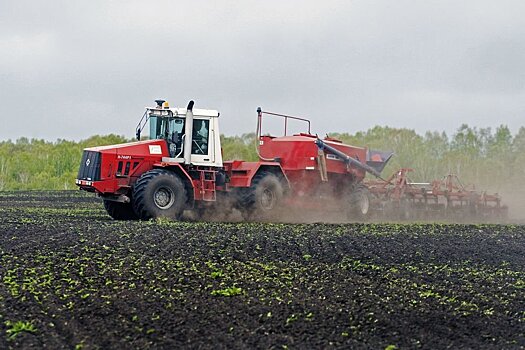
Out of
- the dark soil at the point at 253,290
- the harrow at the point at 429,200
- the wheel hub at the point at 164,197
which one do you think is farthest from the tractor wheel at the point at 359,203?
the dark soil at the point at 253,290

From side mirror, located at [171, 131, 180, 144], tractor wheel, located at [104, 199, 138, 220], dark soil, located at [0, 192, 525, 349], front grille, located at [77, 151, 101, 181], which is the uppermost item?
side mirror, located at [171, 131, 180, 144]

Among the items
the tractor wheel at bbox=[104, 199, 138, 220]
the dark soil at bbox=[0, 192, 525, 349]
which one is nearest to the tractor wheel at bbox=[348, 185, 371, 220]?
the tractor wheel at bbox=[104, 199, 138, 220]

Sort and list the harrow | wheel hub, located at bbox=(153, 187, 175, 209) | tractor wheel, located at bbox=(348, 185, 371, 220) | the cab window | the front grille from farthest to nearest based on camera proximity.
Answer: the harrow, tractor wheel, located at bbox=(348, 185, 371, 220), the cab window, wheel hub, located at bbox=(153, 187, 175, 209), the front grille

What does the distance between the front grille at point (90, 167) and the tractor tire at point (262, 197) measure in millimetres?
3977

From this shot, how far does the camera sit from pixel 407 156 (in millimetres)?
46062

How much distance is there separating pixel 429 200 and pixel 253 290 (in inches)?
679

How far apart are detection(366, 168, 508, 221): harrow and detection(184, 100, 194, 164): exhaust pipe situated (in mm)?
7281

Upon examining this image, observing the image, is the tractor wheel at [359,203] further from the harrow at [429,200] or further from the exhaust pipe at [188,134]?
the exhaust pipe at [188,134]

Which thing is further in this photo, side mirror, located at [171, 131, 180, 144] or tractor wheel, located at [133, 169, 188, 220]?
side mirror, located at [171, 131, 180, 144]

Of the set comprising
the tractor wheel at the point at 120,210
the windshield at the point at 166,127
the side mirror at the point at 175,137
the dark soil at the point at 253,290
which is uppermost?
the windshield at the point at 166,127

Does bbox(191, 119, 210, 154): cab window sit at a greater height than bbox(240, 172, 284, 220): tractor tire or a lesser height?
greater

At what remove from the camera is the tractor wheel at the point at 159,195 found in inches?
744

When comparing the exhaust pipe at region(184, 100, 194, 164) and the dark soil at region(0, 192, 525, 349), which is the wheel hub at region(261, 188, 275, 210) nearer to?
the exhaust pipe at region(184, 100, 194, 164)

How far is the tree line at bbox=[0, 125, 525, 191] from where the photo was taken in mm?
45625
